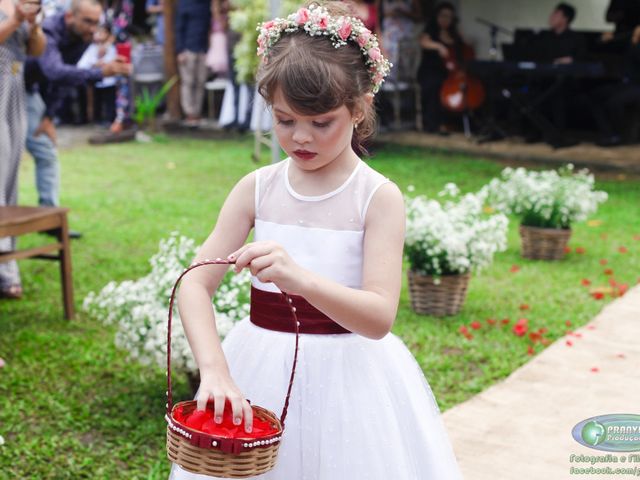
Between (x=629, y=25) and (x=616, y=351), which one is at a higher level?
(x=629, y=25)

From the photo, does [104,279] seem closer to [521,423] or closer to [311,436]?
[521,423]

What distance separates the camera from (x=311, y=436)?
7.20ft

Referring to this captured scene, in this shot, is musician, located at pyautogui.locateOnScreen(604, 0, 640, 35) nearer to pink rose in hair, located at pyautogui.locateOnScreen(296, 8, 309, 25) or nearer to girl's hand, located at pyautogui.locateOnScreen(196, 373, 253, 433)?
pink rose in hair, located at pyautogui.locateOnScreen(296, 8, 309, 25)

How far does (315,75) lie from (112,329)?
11.1 ft

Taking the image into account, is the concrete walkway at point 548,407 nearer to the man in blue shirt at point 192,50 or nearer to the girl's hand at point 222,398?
the girl's hand at point 222,398

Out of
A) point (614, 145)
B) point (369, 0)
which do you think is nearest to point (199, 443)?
point (614, 145)

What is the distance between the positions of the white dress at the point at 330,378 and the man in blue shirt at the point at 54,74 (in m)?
4.28

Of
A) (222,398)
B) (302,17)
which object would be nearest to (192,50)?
(302,17)

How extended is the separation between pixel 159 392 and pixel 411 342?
4.72 ft

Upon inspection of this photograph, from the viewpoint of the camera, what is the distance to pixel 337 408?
2.19 meters

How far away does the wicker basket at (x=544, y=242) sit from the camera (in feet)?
22.0

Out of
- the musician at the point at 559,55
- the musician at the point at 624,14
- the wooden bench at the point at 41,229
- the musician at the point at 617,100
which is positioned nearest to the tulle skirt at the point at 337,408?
the wooden bench at the point at 41,229

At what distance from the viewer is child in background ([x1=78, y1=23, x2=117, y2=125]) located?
13.6 m

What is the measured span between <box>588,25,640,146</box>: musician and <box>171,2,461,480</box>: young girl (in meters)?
10.0
